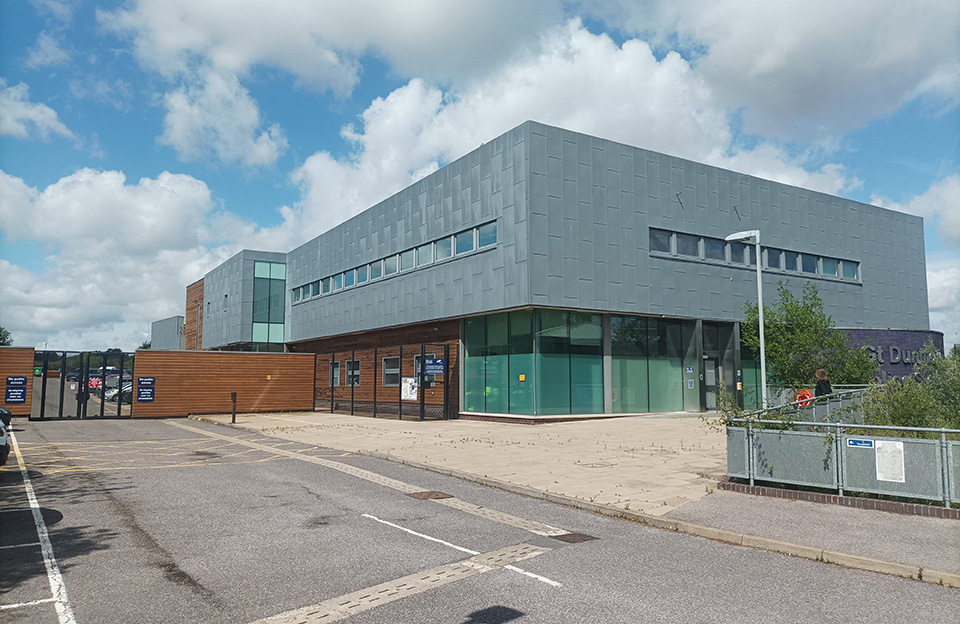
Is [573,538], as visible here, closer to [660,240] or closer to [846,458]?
[846,458]

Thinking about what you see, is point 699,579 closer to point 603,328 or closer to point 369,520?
point 369,520

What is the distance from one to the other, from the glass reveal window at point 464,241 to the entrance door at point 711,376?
1222 centimetres

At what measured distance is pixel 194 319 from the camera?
6656 centimetres

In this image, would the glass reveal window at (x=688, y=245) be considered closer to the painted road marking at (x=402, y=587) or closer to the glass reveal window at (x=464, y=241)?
the glass reveal window at (x=464, y=241)

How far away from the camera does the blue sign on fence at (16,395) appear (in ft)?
99.1

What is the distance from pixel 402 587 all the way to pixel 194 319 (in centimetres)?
6571

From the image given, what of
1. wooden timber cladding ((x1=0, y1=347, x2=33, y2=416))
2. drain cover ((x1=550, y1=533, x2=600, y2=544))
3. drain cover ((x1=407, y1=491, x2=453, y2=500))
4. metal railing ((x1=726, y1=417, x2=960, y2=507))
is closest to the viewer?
drain cover ((x1=550, y1=533, x2=600, y2=544))

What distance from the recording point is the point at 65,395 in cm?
3111

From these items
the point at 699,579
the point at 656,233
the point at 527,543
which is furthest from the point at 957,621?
the point at 656,233

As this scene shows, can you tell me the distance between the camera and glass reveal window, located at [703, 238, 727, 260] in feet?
105

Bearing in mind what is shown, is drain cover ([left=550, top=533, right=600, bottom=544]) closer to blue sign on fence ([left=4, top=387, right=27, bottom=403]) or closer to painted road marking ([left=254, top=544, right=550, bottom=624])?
painted road marking ([left=254, top=544, right=550, bottom=624])

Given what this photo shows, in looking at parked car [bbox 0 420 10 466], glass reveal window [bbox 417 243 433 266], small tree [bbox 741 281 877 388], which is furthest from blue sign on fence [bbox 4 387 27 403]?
small tree [bbox 741 281 877 388]

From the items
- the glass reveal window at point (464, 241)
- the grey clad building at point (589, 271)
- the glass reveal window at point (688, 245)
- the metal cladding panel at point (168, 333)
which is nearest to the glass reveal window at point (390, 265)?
the grey clad building at point (589, 271)

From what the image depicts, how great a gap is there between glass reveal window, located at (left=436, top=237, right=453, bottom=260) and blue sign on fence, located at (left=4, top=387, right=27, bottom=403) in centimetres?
1910
